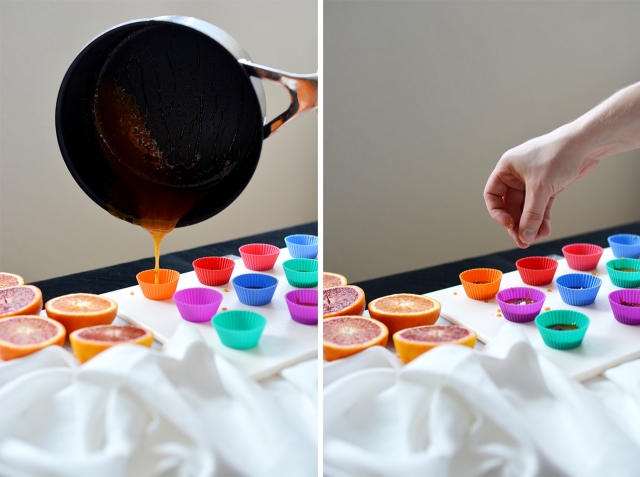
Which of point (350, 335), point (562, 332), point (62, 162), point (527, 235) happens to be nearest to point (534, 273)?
point (527, 235)

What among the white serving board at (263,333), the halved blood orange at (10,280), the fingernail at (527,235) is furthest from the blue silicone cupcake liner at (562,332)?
the halved blood orange at (10,280)

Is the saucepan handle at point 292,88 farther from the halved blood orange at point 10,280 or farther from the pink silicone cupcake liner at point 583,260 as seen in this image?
the pink silicone cupcake liner at point 583,260

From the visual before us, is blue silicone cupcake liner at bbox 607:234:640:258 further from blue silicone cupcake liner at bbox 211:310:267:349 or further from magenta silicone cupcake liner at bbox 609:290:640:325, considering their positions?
blue silicone cupcake liner at bbox 211:310:267:349

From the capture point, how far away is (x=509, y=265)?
2.71 feet

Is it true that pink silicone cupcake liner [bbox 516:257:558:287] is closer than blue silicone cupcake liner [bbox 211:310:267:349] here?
No

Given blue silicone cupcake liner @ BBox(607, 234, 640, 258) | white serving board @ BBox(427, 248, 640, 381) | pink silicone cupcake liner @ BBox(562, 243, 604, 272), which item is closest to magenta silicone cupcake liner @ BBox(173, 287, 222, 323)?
white serving board @ BBox(427, 248, 640, 381)

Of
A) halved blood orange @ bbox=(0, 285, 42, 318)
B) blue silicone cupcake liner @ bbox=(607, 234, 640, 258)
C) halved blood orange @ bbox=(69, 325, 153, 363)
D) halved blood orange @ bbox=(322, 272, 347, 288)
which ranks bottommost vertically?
blue silicone cupcake liner @ bbox=(607, 234, 640, 258)

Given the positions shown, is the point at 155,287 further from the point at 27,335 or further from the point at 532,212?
the point at 532,212

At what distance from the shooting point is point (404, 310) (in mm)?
635

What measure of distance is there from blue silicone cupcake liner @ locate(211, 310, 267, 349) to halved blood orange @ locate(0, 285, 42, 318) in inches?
7.4

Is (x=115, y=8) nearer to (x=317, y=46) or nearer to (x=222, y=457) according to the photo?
(x=317, y=46)

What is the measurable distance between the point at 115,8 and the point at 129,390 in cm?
49

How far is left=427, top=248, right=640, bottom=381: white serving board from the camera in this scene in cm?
59

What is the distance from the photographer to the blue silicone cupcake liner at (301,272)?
0.70 metres
